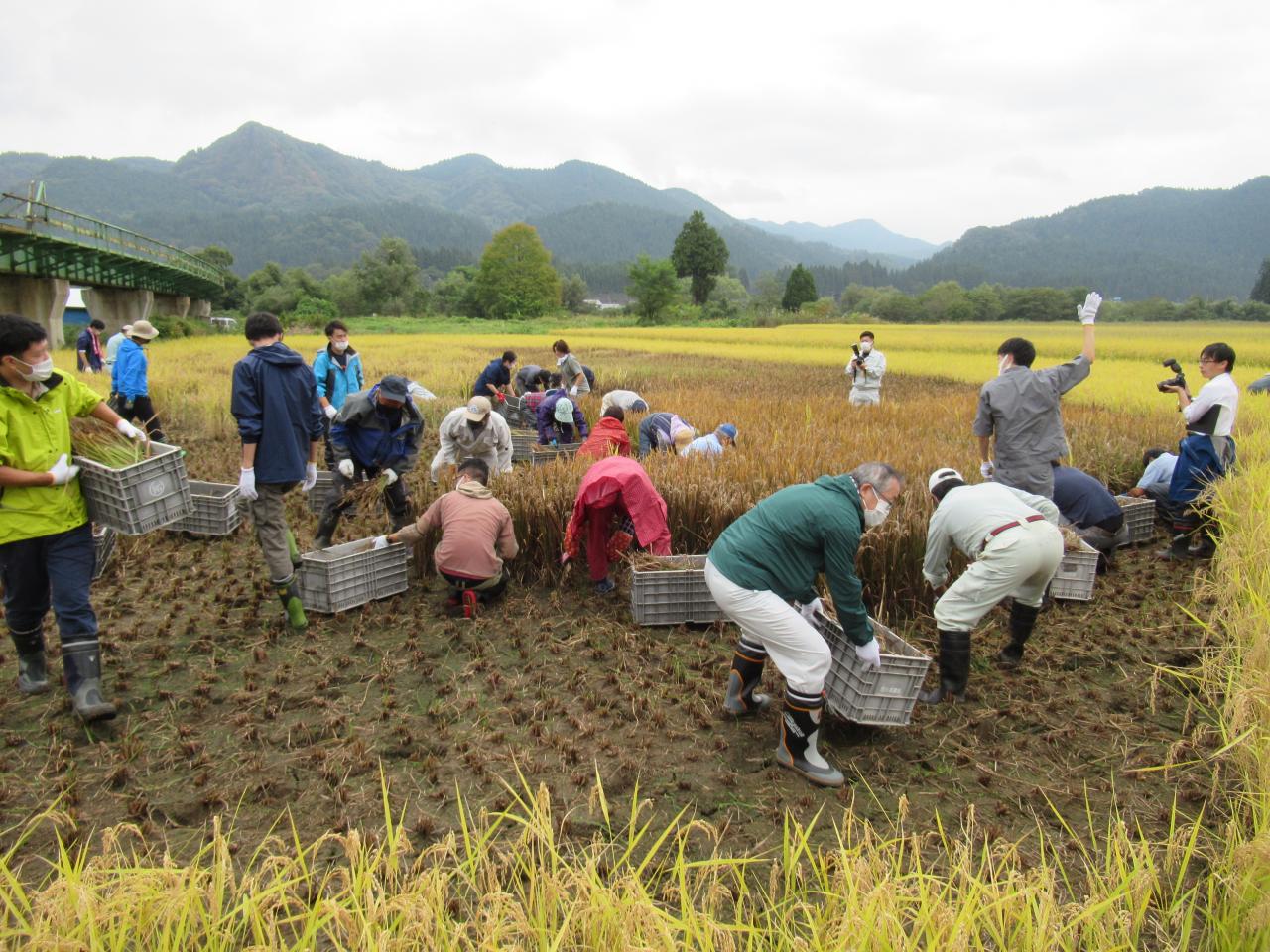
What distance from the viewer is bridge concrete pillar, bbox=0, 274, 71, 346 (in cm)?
1933

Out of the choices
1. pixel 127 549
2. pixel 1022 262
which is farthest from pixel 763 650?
pixel 1022 262

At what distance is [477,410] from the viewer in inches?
232

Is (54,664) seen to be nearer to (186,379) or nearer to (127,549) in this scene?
(127,549)

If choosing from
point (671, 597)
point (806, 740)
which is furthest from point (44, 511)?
point (806, 740)

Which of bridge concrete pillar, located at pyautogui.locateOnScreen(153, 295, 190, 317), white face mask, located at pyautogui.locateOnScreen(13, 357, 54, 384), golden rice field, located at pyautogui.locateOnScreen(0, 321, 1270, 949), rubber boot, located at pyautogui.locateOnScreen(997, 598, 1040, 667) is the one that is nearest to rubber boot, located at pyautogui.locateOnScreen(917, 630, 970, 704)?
golden rice field, located at pyautogui.locateOnScreen(0, 321, 1270, 949)

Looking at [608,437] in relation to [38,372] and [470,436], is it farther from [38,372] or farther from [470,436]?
[38,372]

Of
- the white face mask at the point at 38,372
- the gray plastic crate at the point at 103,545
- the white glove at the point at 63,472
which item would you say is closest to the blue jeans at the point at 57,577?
the white glove at the point at 63,472

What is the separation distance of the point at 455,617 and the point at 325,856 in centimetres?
223

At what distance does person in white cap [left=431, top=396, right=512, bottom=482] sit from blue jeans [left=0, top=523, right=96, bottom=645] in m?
2.71

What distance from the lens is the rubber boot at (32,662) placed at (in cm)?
369

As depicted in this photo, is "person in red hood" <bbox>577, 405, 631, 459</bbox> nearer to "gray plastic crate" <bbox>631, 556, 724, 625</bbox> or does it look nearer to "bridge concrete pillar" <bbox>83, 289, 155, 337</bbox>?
"gray plastic crate" <bbox>631, 556, 724, 625</bbox>

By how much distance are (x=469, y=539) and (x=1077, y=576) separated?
4342mm

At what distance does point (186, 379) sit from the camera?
42.8 ft

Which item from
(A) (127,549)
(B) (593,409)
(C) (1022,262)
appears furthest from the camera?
(C) (1022,262)
